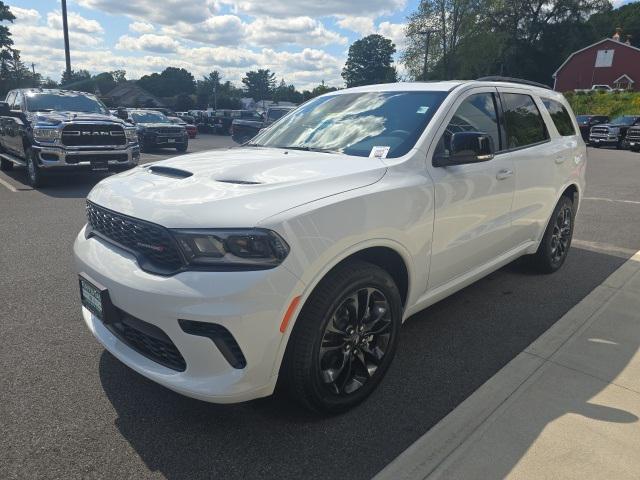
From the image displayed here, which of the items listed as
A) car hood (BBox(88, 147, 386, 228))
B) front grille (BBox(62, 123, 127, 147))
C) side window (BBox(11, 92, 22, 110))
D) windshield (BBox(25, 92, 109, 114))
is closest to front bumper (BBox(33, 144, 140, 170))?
front grille (BBox(62, 123, 127, 147))

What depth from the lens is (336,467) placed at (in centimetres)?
227

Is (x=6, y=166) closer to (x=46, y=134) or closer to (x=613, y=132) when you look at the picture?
(x=46, y=134)

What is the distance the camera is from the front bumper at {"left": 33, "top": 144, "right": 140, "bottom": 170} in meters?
9.23

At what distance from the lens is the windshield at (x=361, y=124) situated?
10.3 ft

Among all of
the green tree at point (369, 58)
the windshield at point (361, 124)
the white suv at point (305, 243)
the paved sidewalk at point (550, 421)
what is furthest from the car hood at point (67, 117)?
the green tree at point (369, 58)

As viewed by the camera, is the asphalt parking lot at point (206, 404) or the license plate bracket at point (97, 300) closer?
the asphalt parking lot at point (206, 404)

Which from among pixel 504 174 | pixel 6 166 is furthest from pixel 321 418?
A: pixel 6 166

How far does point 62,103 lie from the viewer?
10.5 metres

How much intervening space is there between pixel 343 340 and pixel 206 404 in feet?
2.84

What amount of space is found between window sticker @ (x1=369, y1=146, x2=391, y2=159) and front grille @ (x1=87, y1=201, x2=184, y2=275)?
138 cm

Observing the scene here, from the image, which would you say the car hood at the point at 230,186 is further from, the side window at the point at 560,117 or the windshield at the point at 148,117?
the windshield at the point at 148,117

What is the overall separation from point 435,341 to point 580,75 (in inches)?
2427

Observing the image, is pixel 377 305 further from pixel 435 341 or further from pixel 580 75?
pixel 580 75

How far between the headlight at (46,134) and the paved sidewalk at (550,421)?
907cm
